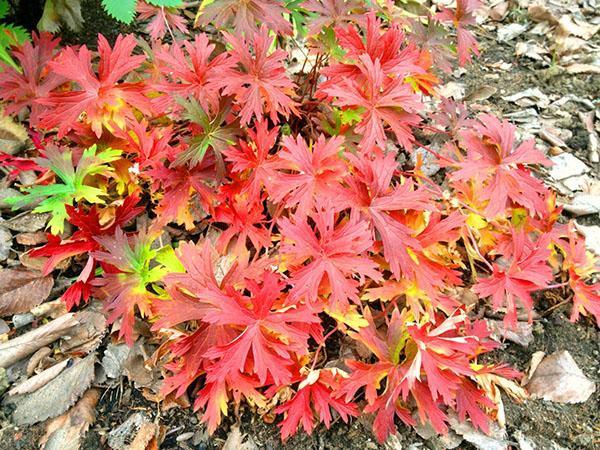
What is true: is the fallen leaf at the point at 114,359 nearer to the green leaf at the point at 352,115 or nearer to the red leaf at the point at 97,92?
the red leaf at the point at 97,92

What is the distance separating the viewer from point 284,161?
162 centimetres

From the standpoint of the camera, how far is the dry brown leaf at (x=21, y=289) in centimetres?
177

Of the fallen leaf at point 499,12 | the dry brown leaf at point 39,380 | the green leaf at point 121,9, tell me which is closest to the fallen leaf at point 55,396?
the dry brown leaf at point 39,380

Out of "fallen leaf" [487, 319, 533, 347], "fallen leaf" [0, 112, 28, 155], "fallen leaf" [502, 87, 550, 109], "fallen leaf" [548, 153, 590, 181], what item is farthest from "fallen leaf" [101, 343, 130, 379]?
"fallen leaf" [502, 87, 550, 109]

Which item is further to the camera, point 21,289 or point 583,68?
point 583,68

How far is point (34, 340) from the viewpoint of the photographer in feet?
5.62

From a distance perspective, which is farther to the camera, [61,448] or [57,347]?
[57,347]

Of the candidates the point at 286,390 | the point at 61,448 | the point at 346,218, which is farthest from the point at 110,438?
the point at 346,218

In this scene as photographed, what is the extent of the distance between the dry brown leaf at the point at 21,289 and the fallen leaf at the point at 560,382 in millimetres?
1577

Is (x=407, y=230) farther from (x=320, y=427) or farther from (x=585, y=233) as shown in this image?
(x=585, y=233)

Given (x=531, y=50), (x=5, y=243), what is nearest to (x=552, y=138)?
(x=531, y=50)

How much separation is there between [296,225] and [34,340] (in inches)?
37.5

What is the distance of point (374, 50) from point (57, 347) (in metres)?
1.35

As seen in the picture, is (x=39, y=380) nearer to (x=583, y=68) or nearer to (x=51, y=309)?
(x=51, y=309)
